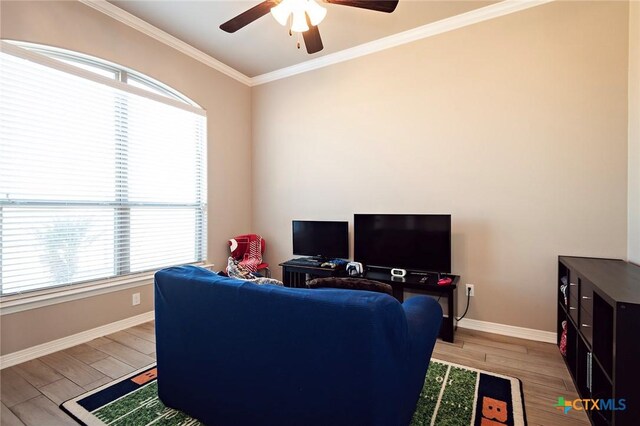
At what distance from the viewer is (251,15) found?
229cm

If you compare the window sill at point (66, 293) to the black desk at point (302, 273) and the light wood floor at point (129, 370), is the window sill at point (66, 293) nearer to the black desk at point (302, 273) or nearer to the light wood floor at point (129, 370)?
the light wood floor at point (129, 370)

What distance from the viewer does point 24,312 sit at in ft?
8.02

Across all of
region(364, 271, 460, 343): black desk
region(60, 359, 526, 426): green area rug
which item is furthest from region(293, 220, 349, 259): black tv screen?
region(60, 359, 526, 426): green area rug

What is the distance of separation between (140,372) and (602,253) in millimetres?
3929

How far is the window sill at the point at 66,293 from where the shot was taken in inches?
93.5

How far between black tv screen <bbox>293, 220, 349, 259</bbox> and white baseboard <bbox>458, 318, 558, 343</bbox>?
1.50 metres

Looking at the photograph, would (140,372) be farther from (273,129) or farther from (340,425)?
(273,129)

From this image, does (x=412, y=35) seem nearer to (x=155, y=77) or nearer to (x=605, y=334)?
(x=155, y=77)

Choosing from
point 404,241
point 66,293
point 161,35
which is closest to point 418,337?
point 404,241

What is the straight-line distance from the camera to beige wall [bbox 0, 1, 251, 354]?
244 cm

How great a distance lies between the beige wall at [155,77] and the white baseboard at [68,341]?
44 millimetres

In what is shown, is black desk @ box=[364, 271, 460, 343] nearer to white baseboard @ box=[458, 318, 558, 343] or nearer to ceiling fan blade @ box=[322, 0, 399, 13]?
white baseboard @ box=[458, 318, 558, 343]

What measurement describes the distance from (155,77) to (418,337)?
12.2ft

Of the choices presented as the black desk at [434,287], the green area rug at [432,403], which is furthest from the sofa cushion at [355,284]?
the black desk at [434,287]
